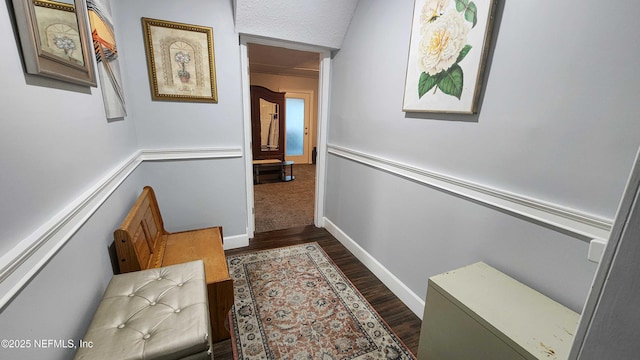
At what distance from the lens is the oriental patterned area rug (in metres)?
1.49

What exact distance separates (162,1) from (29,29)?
151 cm

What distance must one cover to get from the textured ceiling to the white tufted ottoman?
1.93 meters

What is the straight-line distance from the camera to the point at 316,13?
215cm

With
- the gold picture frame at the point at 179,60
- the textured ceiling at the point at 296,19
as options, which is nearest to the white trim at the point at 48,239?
the gold picture frame at the point at 179,60

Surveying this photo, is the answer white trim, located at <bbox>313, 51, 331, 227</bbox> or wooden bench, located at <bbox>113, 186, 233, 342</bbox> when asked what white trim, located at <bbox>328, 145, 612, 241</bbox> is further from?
wooden bench, located at <bbox>113, 186, 233, 342</bbox>

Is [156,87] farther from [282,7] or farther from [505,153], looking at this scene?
[505,153]

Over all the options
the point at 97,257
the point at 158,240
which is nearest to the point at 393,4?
the point at 97,257

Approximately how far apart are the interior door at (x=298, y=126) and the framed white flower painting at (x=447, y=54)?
502 centimetres

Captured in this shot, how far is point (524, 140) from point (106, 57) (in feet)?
7.01

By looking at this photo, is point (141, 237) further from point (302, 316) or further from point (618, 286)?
point (618, 286)

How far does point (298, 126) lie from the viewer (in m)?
6.58

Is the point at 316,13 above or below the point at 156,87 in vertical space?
above

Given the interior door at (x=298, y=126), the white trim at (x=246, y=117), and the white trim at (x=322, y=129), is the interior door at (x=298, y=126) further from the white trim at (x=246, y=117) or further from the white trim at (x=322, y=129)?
the white trim at (x=246, y=117)

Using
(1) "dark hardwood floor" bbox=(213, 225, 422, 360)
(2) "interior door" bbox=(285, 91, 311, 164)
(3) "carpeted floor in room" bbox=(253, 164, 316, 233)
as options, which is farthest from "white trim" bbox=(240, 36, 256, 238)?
(2) "interior door" bbox=(285, 91, 311, 164)
